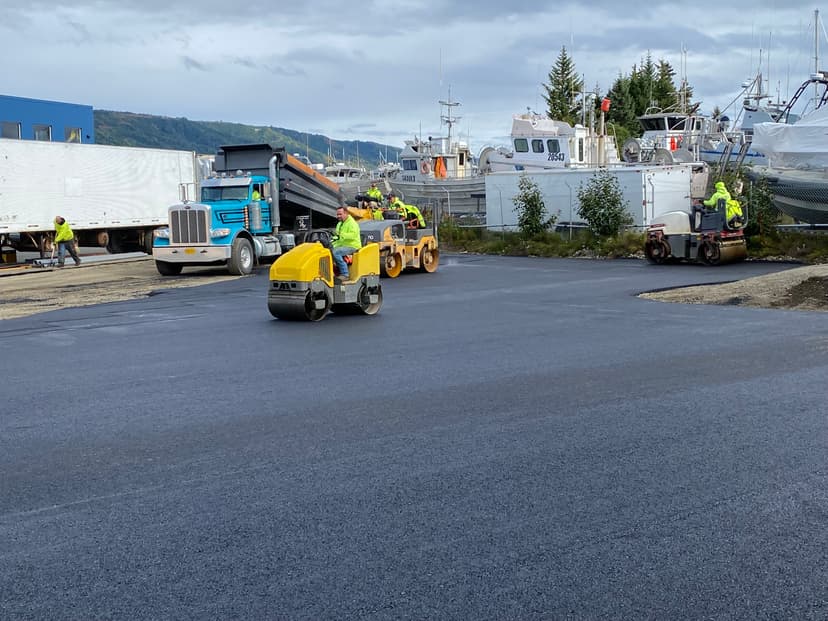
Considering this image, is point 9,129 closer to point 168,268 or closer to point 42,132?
point 42,132

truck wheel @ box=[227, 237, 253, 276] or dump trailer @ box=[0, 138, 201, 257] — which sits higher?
dump trailer @ box=[0, 138, 201, 257]

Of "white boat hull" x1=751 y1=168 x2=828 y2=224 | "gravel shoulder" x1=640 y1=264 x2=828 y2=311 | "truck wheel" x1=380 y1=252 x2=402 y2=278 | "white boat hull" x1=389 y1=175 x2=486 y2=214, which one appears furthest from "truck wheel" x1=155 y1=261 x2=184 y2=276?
"white boat hull" x1=389 y1=175 x2=486 y2=214

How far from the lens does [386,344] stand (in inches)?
488

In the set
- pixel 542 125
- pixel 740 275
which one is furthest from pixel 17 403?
pixel 542 125

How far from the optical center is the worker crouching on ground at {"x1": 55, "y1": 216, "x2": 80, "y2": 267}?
27438 mm

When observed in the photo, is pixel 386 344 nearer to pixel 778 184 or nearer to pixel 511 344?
pixel 511 344

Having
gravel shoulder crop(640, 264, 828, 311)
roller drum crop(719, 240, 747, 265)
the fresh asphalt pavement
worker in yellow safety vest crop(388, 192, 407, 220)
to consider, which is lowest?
the fresh asphalt pavement

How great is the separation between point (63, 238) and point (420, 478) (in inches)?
927

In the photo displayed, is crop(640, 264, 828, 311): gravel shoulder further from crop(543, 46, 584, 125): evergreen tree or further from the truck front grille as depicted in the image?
crop(543, 46, 584, 125): evergreen tree

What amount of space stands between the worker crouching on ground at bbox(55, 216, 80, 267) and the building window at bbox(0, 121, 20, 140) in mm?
4567

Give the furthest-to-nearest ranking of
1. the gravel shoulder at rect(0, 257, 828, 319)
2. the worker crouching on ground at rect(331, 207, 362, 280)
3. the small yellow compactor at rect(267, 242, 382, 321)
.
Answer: the gravel shoulder at rect(0, 257, 828, 319) → the worker crouching on ground at rect(331, 207, 362, 280) → the small yellow compactor at rect(267, 242, 382, 321)

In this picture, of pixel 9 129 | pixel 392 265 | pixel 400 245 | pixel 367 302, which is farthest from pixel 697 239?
pixel 9 129

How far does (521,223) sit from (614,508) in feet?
88.8

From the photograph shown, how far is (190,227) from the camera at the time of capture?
2430cm
